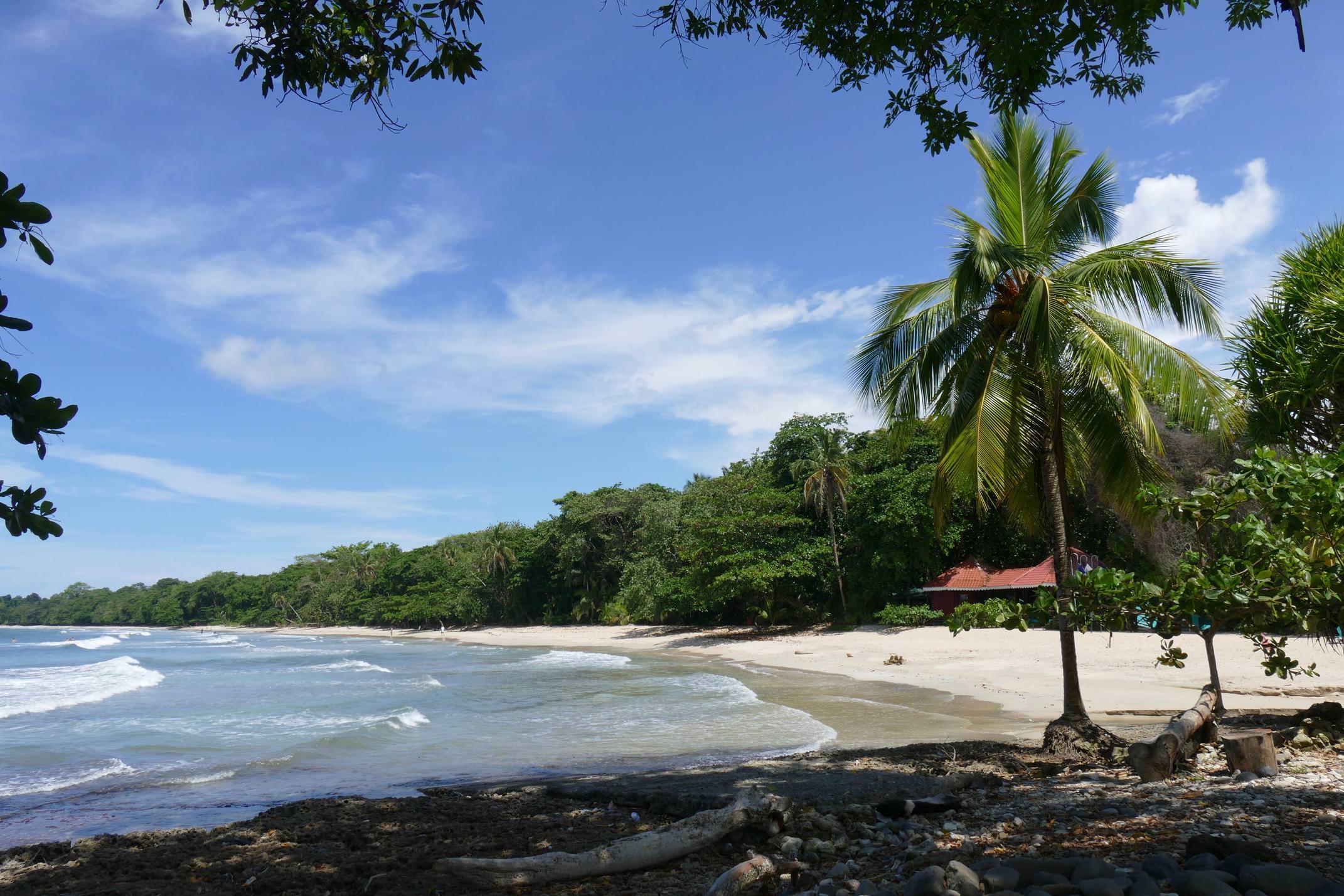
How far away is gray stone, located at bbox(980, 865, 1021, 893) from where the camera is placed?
10.9 feet

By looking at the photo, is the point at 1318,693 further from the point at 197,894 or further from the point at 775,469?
the point at 775,469

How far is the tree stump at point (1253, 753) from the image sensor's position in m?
5.65

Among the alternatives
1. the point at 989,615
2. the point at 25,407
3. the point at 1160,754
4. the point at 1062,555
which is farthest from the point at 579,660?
the point at 25,407

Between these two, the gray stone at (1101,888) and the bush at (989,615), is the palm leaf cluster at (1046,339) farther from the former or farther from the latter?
the gray stone at (1101,888)

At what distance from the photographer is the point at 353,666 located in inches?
1275

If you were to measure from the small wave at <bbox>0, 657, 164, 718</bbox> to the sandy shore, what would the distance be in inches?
720

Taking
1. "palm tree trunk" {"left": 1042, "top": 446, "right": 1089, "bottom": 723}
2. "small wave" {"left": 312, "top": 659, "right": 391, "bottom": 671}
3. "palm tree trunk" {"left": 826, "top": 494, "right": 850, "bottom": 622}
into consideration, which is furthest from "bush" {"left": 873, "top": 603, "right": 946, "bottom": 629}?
"palm tree trunk" {"left": 1042, "top": 446, "right": 1089, "bottom": 723}

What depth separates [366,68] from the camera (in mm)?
4336

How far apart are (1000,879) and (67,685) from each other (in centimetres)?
3231

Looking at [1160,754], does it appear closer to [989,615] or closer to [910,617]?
[989,615]

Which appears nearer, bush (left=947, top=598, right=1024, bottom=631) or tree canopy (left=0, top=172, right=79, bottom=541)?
tree canopy (left=0, top=172, right=79, bottom=541)

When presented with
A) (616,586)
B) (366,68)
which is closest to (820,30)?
(366,68)

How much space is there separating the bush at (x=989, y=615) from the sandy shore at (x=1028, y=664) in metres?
7.28

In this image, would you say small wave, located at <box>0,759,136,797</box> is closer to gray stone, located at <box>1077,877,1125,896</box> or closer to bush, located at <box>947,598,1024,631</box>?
bush, located at <box>947,598,1024,631</box>
